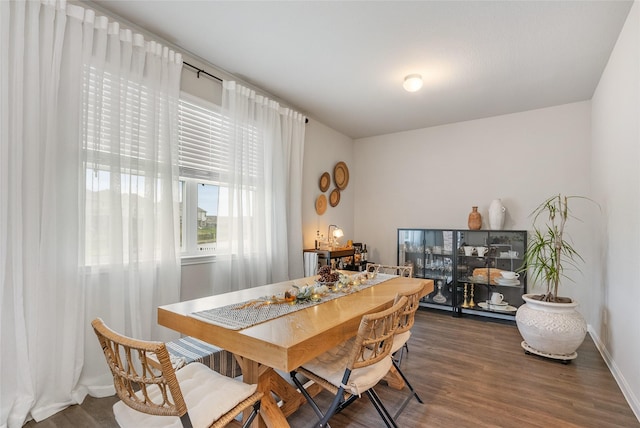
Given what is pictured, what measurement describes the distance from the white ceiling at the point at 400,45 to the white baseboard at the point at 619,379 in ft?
8.39

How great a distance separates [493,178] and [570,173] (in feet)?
2.66

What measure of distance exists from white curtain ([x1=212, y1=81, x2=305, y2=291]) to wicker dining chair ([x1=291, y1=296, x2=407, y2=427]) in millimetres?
1628

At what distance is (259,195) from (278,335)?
7.29 feet

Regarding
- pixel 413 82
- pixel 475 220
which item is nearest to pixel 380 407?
pixel 413 82

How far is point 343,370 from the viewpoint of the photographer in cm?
160

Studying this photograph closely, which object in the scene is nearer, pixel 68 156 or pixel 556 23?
pixel 68 156

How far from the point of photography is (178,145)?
2.69 metres

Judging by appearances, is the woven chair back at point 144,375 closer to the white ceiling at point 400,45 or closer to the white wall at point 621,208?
the white ceiling at point 400,45

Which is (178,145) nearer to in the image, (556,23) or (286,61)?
(286,61)

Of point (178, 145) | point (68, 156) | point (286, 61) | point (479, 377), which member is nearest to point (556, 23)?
point (286, 61)

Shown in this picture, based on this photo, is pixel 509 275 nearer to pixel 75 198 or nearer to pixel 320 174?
pixel 320 174

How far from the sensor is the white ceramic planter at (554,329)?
8.85 ft

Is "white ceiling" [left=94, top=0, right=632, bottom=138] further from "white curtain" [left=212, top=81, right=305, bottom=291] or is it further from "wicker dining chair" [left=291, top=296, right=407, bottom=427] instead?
"wicker dining chair" [left=291, top=296, right=407, bottom=427]

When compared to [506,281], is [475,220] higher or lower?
higher
